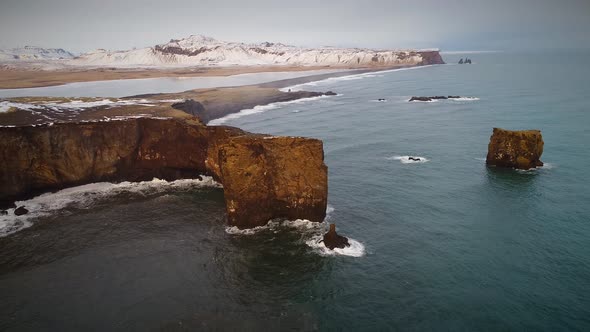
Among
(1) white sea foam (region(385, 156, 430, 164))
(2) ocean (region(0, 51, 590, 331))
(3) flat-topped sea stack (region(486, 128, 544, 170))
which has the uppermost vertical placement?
(3) flat-topped sea stack (region(486, 128, 544, 170))

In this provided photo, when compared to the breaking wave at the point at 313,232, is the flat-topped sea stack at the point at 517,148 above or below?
above

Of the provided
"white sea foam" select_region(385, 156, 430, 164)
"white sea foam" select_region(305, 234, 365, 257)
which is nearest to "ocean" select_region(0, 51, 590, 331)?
"white sea foam" select_region(305, 234, 365, 257)

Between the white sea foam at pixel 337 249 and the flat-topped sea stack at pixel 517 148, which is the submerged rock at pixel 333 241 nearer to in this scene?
the white sea foam at pixel 337 249

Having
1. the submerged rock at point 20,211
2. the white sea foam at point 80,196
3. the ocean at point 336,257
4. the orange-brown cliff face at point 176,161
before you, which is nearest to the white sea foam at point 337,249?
the ocean at point 336,257

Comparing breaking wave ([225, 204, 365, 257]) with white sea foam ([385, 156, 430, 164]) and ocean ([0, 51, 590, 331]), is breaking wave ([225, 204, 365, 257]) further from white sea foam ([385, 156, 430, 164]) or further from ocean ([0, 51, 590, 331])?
white sea foam ([385, 156, 430, 164])

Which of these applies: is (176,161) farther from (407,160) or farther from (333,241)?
(407,160)

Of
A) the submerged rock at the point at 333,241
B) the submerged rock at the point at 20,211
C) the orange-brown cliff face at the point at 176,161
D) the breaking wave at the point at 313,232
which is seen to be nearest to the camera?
the breaking wave at the point at 313,232

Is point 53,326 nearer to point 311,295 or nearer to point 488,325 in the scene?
point 311,295
